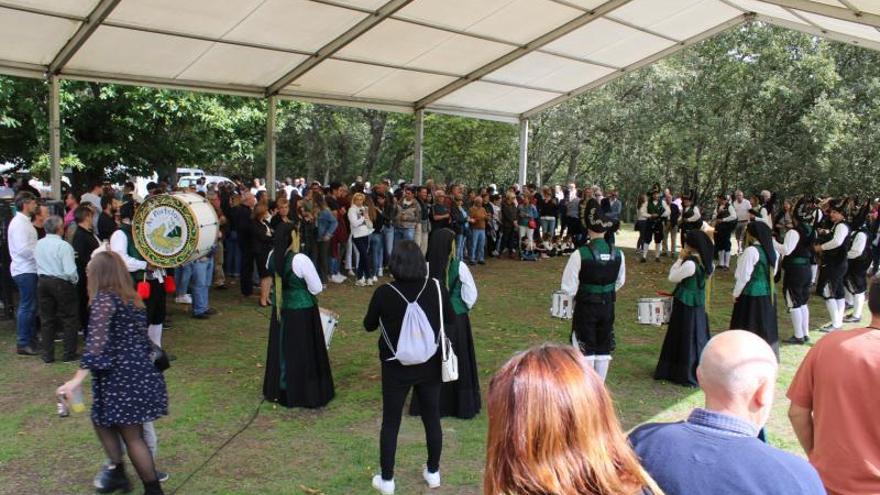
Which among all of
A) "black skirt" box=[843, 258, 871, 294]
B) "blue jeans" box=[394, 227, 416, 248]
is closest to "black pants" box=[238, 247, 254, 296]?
"blue jeans" box=[394, 227, 416, 248]

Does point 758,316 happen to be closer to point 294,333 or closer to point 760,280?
point 760,280

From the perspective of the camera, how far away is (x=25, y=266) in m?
7.54

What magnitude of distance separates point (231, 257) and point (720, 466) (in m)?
11.6

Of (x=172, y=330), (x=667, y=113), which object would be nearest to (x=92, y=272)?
(x=172, y=330)

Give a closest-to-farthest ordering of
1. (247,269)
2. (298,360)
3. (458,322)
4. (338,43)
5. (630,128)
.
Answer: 1. (458,322)
2. (298,360)
3. (247,269)
4. (338,43)
5. (630,128)

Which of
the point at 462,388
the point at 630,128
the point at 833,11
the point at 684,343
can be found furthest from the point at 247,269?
the point at 630,128

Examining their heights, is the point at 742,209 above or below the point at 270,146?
Answer: below

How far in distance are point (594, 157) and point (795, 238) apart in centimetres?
2254

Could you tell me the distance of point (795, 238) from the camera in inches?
336

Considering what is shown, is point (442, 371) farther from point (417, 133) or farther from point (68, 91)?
point (68, 91)

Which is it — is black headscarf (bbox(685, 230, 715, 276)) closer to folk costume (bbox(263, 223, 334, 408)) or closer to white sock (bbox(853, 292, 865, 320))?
folk costume (bbox(263, 223, 334, 408))

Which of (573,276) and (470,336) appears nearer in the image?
(573,276)

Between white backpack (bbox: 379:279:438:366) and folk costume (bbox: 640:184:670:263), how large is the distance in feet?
40.1

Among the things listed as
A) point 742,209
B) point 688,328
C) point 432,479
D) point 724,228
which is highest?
point 742,209
